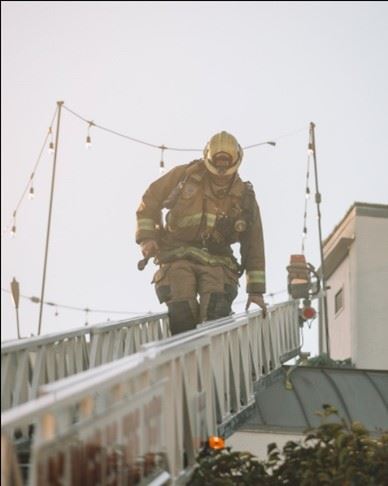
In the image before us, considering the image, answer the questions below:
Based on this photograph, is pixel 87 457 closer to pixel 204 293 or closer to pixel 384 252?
pixel 204 293

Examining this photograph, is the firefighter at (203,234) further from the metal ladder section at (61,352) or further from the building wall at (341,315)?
the building wall at (341,315)

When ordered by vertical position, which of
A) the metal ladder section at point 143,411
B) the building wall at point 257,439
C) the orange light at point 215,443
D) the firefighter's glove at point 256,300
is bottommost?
the building wall at point 257,439

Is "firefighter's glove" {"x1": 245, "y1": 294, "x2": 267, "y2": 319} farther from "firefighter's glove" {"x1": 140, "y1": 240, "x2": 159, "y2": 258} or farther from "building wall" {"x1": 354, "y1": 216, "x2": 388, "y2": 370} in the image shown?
"building wall" {"x1": 354, "y1": 216, "x2": 388, "y2": 370}

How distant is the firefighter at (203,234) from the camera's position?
10.2 m

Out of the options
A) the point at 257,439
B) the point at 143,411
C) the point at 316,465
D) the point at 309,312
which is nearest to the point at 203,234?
the point at 316,465

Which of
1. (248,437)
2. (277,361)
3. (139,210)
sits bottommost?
(248,437)

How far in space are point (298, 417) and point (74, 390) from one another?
10803 millimetres

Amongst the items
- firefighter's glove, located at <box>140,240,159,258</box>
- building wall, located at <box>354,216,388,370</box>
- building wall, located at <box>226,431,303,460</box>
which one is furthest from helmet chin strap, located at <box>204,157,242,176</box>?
building wall, located at <box>354,216,388,370</box>

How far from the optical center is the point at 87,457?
5203 millimetres

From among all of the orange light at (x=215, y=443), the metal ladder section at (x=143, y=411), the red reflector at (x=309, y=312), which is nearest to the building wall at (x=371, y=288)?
the red reflector at (x=309, y=312)

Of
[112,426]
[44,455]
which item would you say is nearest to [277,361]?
[112,426]

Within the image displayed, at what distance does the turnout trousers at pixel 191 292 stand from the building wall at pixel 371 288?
14.5 metres

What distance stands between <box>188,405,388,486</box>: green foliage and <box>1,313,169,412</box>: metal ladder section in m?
1.23

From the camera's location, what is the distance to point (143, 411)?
620cm
